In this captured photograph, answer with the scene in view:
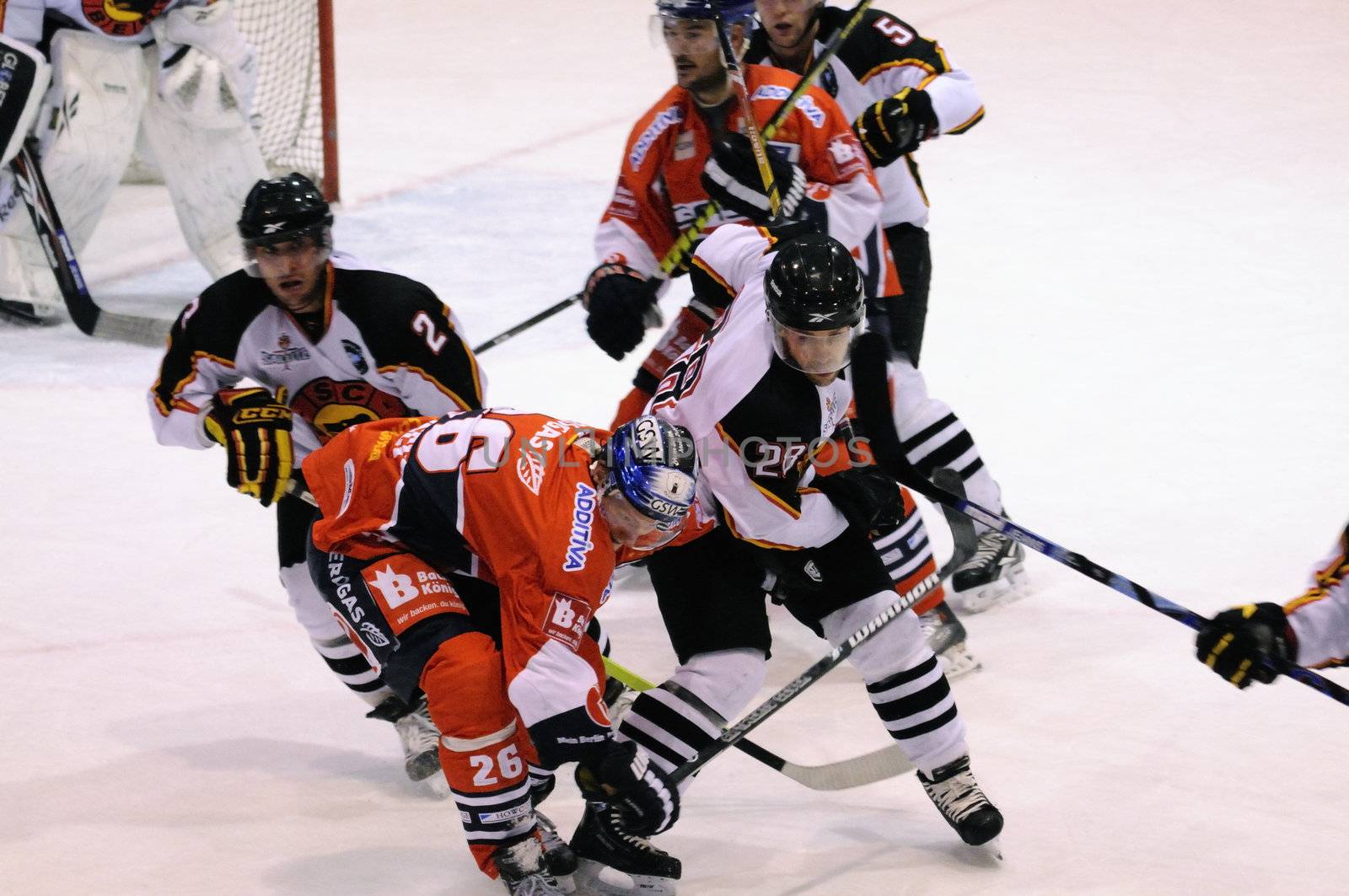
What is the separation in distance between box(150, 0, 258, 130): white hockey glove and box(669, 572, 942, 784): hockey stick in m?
3.49

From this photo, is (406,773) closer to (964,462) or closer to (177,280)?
(964,462)

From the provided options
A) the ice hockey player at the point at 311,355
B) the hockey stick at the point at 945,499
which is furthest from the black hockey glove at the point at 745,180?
the ice hockey player at the point at 311,355

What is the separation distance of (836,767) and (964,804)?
0.25 m

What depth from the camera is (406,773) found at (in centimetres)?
304

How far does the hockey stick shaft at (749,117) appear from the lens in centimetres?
331

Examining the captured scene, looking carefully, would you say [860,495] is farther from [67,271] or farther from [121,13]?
[121,13]

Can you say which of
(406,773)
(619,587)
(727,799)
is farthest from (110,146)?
(727,799)

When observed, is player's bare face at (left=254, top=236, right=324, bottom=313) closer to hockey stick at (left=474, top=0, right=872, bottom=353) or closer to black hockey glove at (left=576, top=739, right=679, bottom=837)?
hockey stick at (left=474, top=0, right=872, bottom=353)

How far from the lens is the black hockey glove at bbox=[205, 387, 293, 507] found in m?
2.84

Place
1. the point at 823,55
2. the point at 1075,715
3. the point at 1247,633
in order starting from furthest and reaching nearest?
1. the point at 823,55
2. the point at 1075,715
3. the point at 1247,633

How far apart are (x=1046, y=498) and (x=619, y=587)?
1062 mm

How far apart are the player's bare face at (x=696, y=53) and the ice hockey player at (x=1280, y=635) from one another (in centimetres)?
153

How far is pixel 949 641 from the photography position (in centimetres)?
341

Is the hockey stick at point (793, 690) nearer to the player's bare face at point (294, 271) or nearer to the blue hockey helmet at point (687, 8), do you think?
the player's bare face at point (294, 271)
